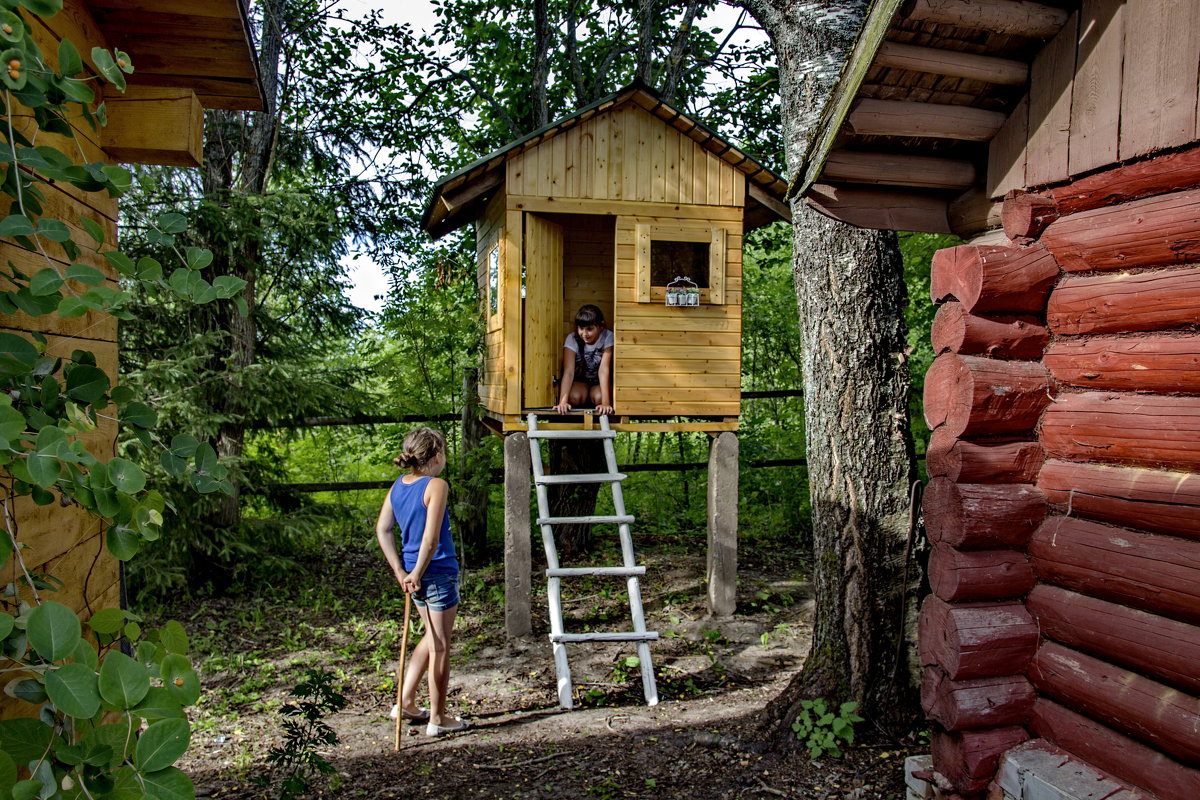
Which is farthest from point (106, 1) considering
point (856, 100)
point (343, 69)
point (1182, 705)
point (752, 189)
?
point (343, 69)

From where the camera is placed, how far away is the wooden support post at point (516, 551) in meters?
7.13

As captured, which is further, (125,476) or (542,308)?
(542,308)

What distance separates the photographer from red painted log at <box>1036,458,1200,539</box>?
8.28 ft

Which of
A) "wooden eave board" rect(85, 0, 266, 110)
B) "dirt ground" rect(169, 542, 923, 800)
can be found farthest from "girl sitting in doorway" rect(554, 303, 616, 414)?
"wooden eave board" rect(85, 0, 266, 110)

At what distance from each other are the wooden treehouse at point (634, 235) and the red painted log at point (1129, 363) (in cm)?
448

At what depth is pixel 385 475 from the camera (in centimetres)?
1398

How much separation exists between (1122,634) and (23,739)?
2.96 m

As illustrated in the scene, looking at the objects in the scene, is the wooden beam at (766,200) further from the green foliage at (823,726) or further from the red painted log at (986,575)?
the red painted log at (986,575)

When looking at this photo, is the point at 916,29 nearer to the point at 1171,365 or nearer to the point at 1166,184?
the point at 1166,184

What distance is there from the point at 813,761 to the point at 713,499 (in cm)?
334

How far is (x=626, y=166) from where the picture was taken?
7316 mm

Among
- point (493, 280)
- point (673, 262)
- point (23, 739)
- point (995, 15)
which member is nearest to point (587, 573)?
point (673, 262)

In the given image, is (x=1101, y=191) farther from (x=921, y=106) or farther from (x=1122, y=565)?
(x=1122, y=565)

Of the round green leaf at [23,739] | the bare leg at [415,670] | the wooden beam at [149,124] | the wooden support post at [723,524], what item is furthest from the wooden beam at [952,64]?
the wooden support post at [723,524]
